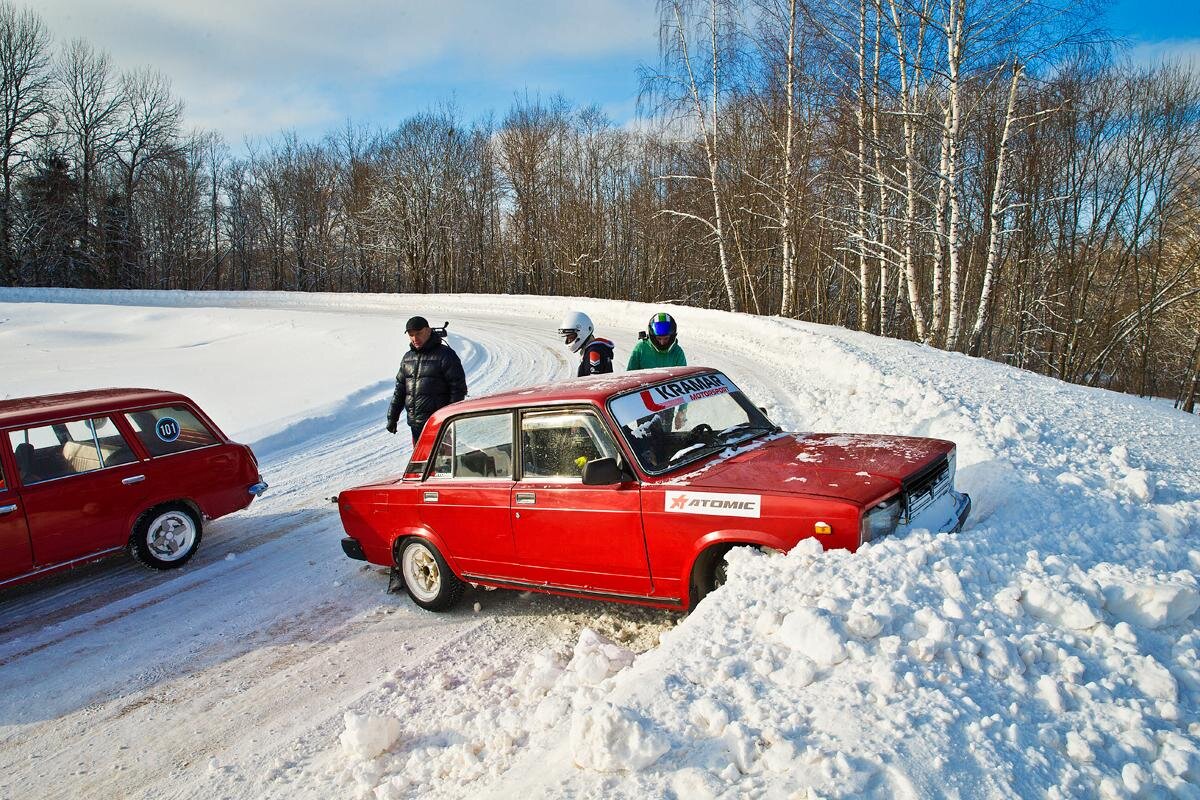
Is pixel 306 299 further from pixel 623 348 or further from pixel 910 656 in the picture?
pixel 910 656

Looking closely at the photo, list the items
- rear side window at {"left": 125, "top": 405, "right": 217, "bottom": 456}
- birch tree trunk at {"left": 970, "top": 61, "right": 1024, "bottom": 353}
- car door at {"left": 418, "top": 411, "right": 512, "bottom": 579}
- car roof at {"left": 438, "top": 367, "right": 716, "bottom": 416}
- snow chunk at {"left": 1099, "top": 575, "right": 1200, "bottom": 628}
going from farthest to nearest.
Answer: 1. birch tree trunk at {"left": 970, "top": 61, "right": 1024, "bottom": 353}
2. rear side window at {"left": 125, "top": 405, "right": 217, "bottom": 456}
3. car door at {"left": 418, "top": 411, "right": 512, "bottom": 579}
4. car roof at {"left": 438, "top": 367, "right": 716, "bottom": 416}
5. snow chunk at {"left": 1099, "top": 575, "right": 1200, "bottom": 628}

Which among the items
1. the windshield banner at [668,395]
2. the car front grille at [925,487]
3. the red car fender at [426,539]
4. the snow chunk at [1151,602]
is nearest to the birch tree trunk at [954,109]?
the windshield banner at [668,395]

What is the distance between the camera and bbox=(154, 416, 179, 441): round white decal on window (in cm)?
642

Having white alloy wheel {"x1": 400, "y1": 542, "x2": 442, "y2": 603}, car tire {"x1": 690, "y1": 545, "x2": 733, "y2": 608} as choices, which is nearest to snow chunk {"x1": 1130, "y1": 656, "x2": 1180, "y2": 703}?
car tire {"x1": 690, "y1": 545, "x2": 733, "y2": 608}

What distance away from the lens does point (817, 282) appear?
29.4 m

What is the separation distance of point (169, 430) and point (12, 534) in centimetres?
152

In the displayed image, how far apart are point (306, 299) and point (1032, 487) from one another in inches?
1700

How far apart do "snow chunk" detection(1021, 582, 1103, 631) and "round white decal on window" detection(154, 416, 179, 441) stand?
22.6 ft

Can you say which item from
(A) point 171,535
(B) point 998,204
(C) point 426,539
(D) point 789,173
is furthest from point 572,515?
(D) point 789,173

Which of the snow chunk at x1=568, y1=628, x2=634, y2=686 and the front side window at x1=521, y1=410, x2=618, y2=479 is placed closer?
the snow chunk at x1=568, y1=628, x2=634, y2=686

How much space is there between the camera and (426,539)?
16.8 feet

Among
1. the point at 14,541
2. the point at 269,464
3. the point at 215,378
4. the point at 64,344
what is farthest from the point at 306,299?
the point at 14,541

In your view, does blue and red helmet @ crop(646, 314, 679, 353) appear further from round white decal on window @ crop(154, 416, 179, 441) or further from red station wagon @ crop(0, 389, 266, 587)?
round white decal on window @ crop(154, 416, 179, 441)

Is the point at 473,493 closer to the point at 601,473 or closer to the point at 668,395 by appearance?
the point at 601,473
